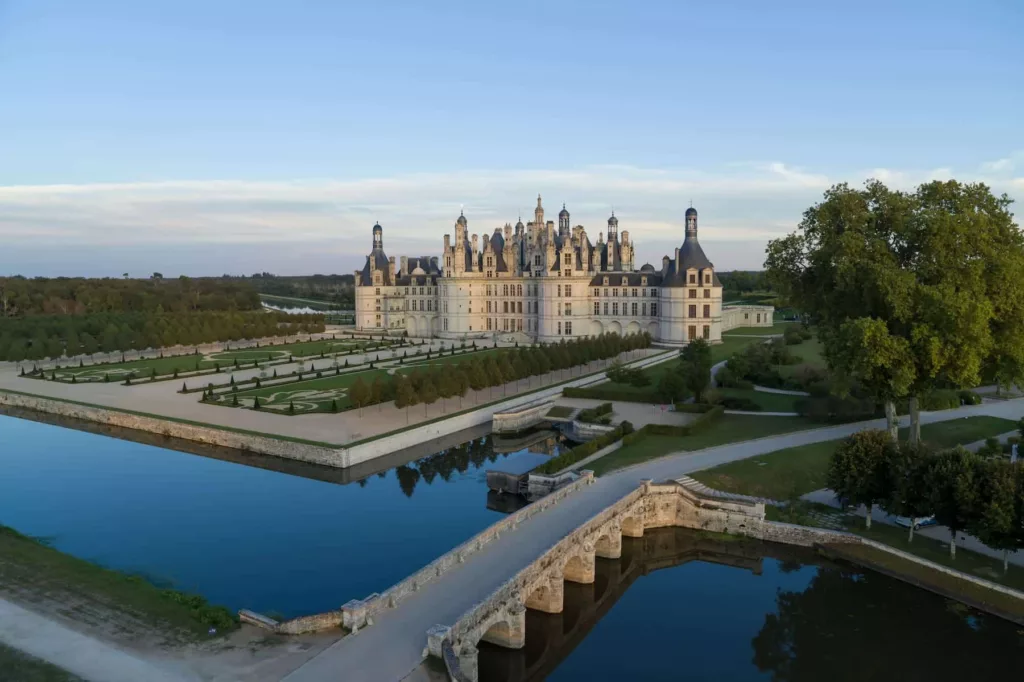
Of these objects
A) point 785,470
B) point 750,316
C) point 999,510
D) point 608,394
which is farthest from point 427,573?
point 750,316

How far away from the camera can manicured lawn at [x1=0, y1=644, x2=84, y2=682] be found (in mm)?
12594

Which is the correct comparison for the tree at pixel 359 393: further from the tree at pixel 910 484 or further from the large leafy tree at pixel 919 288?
the tree at pixel 910 484

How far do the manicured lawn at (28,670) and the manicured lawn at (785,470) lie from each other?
18738 mm

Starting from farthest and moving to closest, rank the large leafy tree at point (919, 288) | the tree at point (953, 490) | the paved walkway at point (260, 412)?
the paved walkway at point (260, 412), the large leafy tree at point (919, 288), the tree at point (953, 490)

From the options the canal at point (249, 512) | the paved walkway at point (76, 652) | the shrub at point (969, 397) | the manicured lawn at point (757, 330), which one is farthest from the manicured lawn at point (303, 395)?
the manicured lawn at point (757, 330)

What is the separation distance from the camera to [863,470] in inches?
848

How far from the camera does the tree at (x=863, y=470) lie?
70.3ft

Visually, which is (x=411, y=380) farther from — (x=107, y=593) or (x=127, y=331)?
(x=127, y=331)

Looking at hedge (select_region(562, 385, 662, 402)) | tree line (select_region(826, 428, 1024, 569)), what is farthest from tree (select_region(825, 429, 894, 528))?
hedge (select_region(562, 385, 662, 402))

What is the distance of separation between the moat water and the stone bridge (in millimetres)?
411

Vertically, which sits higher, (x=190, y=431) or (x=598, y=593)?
(x=190, y=431)

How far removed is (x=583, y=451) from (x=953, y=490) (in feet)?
41.9

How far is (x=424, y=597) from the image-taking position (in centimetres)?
1562

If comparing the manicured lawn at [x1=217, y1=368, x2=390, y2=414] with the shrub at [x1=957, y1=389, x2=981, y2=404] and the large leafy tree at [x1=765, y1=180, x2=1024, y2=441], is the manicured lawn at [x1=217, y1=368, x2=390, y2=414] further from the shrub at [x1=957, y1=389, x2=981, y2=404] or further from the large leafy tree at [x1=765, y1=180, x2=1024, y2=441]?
the shrub at [x1=957, y1=389, x2=981, y2=404]
